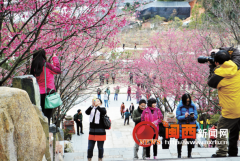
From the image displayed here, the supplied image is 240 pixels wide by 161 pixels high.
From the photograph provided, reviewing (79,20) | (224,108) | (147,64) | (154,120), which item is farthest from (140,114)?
(147,64)

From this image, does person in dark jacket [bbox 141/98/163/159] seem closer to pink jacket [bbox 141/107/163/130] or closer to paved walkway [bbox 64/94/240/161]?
pink jacket [bbox 141/107/163/130]

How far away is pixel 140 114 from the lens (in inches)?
178

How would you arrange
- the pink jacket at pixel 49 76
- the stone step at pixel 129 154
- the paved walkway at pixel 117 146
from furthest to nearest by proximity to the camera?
the paved walkway at pixel 117 146, the stone step at pixel 129 154, the pink jacket at pixel 49 76

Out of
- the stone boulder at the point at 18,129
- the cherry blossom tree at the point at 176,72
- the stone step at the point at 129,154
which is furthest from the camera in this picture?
the cherry blossom tree at the point at 176,72

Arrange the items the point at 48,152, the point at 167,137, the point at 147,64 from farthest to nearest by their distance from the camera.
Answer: the point at 147,64 < the point at 167,137 < the point at 48,152

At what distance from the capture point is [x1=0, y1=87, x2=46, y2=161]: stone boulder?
222 cm

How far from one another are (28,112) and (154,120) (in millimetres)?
2513

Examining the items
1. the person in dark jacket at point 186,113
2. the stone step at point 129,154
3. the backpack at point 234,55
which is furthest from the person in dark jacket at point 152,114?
the backpack at point 234,55

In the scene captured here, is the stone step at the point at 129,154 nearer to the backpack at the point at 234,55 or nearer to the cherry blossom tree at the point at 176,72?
the backpack at the point at 234,55

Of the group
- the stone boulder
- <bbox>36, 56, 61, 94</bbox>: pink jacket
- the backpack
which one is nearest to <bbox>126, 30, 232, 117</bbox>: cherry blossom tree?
<bbox>36, 56, 61, 94</bbox>: pink jacket

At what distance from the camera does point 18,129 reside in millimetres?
2449

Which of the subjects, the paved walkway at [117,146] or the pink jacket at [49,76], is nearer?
the pink jacket at [49,76]

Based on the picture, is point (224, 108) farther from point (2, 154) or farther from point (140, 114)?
point (2, 154)

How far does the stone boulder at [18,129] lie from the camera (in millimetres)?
2225
